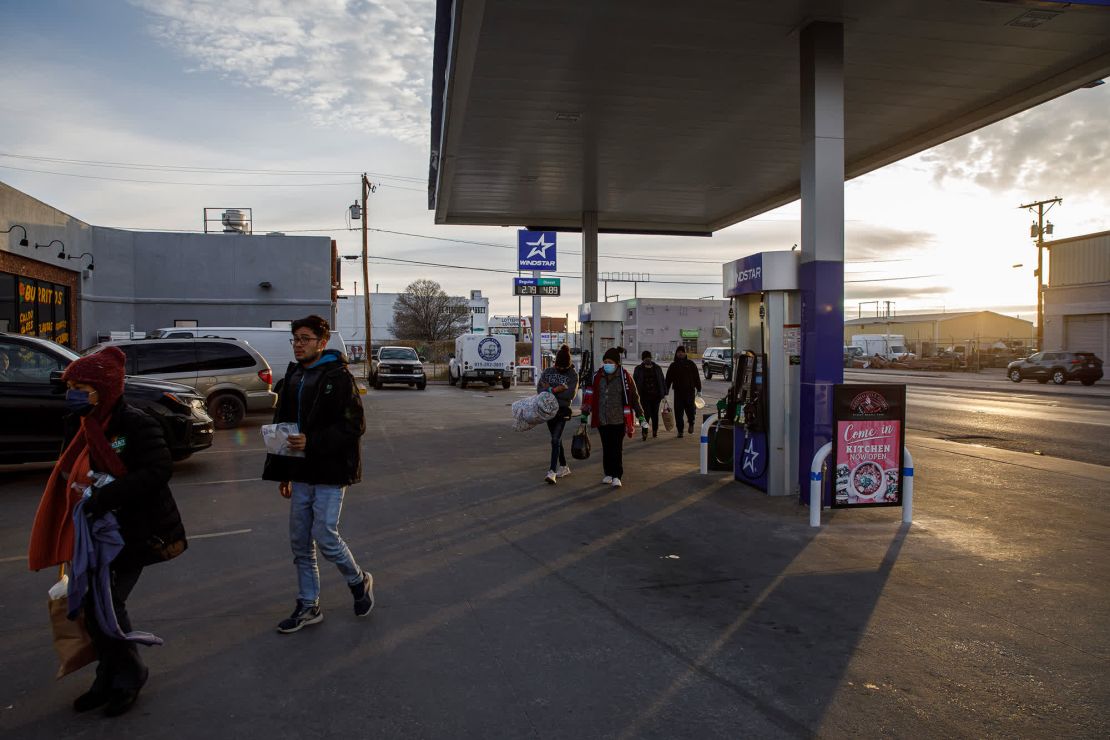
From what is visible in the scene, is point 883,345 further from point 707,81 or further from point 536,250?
point 707,81

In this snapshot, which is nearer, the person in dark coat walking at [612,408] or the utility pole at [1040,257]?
the person in dark coat walking at [612,408]

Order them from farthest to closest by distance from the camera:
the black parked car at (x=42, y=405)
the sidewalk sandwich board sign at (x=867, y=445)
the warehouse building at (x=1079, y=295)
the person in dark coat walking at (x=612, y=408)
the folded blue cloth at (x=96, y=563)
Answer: the warehouse building at (x=1079, y=295) → the black parked car at (x=42, y=405) → the person in dark coat walking at (x=612, y=408) → the sidewalk sandwich board sign at (x=867, y=445) → the folded blue cloth at (x=96, y=563)

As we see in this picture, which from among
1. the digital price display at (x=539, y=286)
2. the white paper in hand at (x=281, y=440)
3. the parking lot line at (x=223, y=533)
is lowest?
the parking lot line at (x=223, y=533)

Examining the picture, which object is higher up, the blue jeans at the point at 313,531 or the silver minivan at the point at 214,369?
the silver minivan at the point at 214,369

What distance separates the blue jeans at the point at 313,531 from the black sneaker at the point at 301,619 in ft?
0.15

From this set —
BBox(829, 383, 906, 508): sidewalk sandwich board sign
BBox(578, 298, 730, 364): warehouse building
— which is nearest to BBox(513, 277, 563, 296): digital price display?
BBox(829, 383, 906, 508): sidewalk sandwich board sign

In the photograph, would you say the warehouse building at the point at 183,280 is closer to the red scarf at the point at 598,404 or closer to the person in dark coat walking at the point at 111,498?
the red scarf at the point at 598,404

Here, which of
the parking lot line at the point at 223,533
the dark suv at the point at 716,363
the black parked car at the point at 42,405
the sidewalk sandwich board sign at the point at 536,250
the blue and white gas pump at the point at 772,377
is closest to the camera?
the parking lot line at the point at 223,533

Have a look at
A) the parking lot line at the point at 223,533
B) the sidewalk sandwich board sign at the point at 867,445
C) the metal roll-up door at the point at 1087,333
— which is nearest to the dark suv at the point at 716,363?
the metal roll-up door at the point at 1087,333

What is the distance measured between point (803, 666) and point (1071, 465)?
32.0 feet

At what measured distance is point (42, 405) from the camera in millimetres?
9789

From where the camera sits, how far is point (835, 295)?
8.59 meters

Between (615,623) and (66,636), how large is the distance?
10.1 feet

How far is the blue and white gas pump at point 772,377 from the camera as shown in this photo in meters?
8.84
